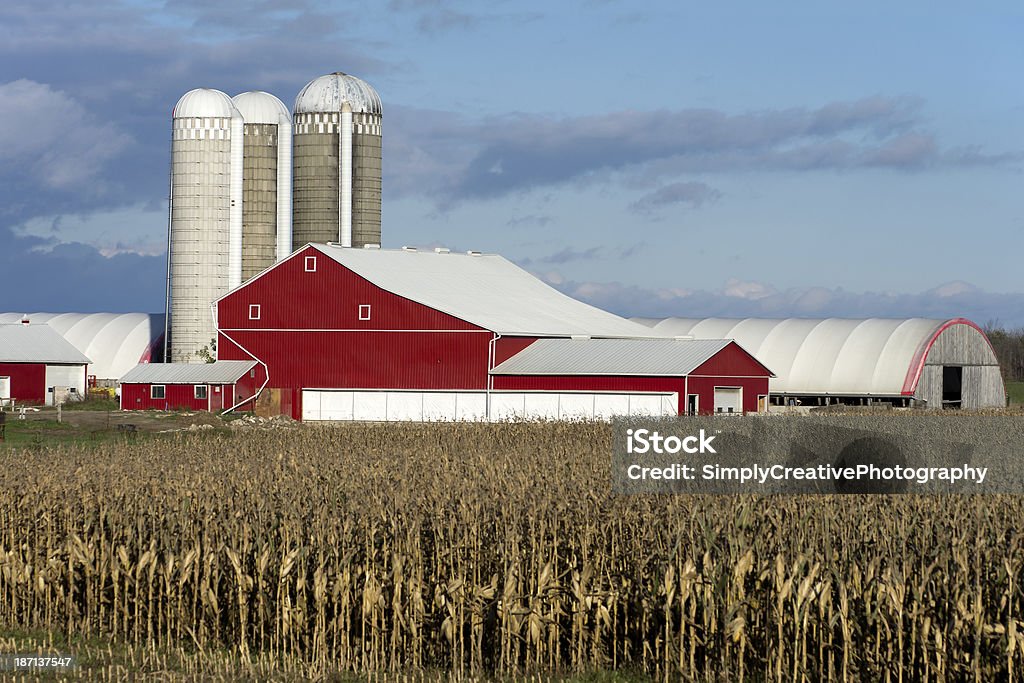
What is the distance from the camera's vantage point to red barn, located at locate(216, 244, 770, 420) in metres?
57.2

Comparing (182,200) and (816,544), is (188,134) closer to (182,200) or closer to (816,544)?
(182,200)

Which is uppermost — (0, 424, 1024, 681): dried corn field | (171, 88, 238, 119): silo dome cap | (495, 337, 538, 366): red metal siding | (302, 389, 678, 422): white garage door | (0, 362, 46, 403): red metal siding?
(171, 88, 238, 119): silo dome cap

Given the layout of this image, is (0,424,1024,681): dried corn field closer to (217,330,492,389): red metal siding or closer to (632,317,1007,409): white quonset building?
(217,330,492,389): red metal siding

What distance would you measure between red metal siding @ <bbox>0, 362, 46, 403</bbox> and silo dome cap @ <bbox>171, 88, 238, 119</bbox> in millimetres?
14330

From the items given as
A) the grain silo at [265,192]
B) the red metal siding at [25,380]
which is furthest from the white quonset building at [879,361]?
the red metal siding at [25,380]

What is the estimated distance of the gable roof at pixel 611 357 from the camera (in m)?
55.8

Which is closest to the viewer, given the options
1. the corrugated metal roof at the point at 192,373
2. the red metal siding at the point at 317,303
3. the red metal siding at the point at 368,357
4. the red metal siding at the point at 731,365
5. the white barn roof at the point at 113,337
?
the red metal siding at the point at 731,365

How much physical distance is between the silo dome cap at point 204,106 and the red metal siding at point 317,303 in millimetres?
11185

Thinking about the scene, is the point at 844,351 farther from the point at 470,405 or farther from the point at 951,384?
the point at 470,405

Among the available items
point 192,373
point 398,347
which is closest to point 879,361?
point 398,347

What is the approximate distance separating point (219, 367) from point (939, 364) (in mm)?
35274

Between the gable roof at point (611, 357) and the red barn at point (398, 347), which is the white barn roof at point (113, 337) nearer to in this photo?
the red barn at point (398, 347)

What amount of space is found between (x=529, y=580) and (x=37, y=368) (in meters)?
58.5

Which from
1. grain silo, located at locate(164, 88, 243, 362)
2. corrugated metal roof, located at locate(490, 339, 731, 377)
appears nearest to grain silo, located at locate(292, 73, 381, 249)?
grain silo, located at locate(164, 88, 243, 362)
